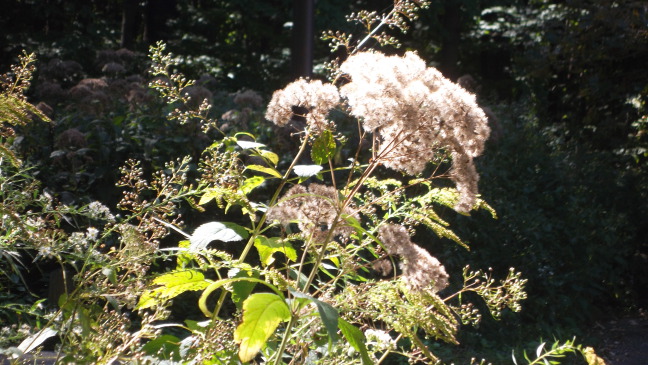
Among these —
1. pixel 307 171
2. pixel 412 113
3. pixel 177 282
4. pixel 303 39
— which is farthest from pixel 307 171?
pixel 303 39

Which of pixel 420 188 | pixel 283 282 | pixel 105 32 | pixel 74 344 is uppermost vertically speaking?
pixel 105 32

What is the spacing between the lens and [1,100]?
1.70 m

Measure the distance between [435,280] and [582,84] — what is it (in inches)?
309

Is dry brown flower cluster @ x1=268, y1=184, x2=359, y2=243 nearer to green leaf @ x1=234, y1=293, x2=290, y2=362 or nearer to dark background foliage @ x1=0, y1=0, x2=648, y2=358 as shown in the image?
green leaf @ x1=234, y1=293, x2=290, y2=362

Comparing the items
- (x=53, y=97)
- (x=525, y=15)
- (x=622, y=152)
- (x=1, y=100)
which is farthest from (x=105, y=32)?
(x=1, y=100)

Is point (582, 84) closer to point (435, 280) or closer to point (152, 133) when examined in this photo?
point (152, 133)

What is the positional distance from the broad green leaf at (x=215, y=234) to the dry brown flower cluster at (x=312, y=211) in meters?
0.10

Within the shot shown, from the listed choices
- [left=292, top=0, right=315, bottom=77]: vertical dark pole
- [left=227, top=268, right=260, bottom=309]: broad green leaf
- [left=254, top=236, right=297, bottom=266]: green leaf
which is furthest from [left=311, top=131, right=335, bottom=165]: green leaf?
[left=292, top=0, right=315, bottom=77]: vertical dark pole

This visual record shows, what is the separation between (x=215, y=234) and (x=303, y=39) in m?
4.73

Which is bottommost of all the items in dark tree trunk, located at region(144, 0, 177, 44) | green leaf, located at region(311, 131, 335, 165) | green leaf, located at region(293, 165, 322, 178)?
green leaf, located at region(293, 165, 322, 178)

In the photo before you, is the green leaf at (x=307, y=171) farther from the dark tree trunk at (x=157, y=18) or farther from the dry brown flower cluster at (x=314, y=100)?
Answer: the dark tree trunk at (x=157, y=18)

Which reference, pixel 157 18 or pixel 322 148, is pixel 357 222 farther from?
pixel 157 18

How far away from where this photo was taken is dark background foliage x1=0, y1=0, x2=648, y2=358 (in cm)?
566

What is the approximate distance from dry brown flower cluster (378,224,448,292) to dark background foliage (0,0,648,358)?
2.10m
